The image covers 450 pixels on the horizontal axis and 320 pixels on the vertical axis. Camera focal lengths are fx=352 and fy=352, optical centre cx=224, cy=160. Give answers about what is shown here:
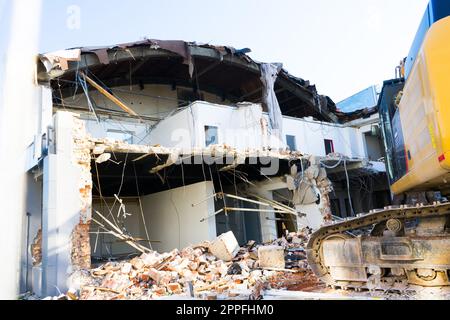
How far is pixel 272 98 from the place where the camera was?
54.4 feet

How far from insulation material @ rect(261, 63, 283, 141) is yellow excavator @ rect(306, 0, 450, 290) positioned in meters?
9.06

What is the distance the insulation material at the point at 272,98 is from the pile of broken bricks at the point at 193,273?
22.9ft

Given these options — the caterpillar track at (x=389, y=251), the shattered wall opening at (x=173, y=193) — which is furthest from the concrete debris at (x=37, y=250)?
the caterpillar track at (x=389, y=251)

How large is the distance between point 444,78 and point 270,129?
11672mm

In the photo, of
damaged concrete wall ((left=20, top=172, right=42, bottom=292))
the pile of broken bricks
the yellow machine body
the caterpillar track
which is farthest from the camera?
damaged concrete wall ((left=20, top=172, right=42, bottom=292))

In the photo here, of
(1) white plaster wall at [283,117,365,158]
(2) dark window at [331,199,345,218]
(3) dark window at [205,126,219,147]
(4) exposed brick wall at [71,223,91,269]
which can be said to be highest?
(1) white plaster wall at [283,117,365,158]

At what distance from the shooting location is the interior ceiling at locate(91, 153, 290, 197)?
37.1 feet

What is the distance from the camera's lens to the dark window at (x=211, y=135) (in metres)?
14.0

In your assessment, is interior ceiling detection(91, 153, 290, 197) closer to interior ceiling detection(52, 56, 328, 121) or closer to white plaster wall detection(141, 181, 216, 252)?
white plaster wall detection(141, 181, 216, 252)

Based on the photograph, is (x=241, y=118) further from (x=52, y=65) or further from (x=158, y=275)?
(x=158, y=275)

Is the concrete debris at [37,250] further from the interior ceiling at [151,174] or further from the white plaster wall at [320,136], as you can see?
the white plaster wall at [320,136]

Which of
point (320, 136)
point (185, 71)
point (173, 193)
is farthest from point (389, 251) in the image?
point (185, 71)

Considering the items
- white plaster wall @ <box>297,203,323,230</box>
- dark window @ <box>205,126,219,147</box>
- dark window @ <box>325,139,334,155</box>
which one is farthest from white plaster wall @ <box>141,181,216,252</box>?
dark window @ <box>325,139,334,155</box>

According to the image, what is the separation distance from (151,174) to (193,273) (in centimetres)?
541
